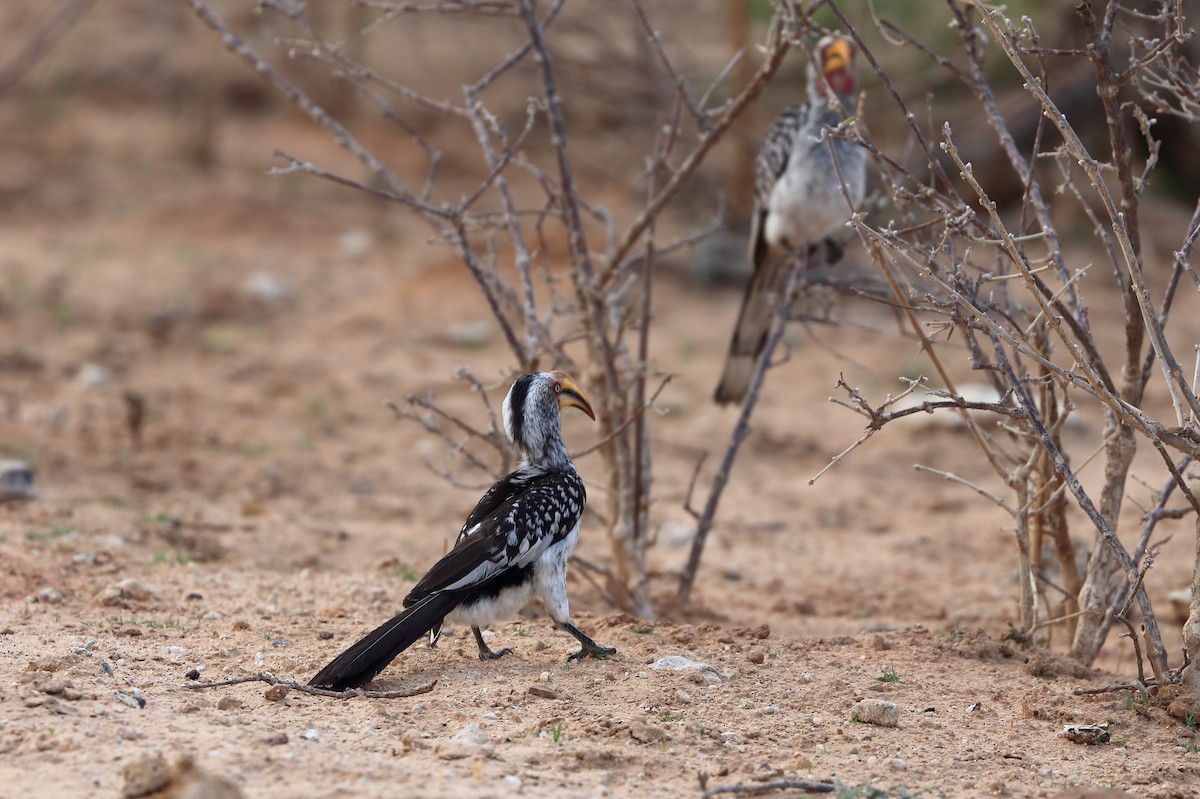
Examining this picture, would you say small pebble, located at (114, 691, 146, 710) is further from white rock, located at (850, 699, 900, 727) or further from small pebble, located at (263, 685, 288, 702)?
white rock, located at (850, 699, 900, 727)

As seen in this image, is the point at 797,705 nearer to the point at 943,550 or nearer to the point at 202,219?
the point at 943,550

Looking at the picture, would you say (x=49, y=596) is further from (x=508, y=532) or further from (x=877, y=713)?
(x=877, y=713)

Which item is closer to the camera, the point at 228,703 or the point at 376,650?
the point at 228,703

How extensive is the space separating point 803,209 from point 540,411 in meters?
2.00

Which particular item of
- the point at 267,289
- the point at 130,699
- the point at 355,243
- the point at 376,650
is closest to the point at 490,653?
the point at 376,650

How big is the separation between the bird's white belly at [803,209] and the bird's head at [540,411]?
72.1 inches

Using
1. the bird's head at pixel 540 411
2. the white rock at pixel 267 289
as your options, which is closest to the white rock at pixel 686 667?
the bird's head at pixel 540 411

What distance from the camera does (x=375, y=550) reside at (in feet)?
19.2

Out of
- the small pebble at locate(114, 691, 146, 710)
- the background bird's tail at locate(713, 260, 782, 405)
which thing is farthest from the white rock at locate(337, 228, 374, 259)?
the small pebble at locate(114, 691, 146, 710)

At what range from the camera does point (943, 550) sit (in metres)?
6.56

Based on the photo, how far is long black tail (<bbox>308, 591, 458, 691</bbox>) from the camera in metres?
3.41

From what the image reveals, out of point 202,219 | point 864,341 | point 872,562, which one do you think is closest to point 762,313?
point 872,562

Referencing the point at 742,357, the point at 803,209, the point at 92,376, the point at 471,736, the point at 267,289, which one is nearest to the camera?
the point at 471,736

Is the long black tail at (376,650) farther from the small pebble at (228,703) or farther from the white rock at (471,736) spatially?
the white rock at (471,736)
